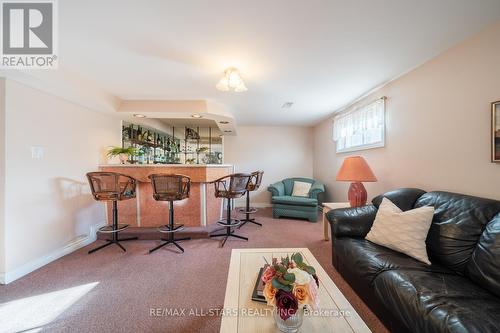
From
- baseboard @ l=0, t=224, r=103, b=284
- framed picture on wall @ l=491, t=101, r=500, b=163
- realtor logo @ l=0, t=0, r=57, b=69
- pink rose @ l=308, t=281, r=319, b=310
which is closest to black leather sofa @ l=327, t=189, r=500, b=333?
framed picture on wall @ l=491, t=101, r=500, b=163

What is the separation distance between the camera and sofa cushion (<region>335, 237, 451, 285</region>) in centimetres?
143

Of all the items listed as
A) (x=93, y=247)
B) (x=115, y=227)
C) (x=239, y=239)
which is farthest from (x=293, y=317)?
(x=93, y=247)

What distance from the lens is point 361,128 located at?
3.14 metres

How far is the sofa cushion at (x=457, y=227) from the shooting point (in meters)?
1.41

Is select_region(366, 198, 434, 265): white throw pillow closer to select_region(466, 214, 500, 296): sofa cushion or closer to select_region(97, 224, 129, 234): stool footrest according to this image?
select_region(466, 214, 500, 296): sofa cushion

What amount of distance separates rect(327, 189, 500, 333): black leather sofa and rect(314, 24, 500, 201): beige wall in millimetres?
276

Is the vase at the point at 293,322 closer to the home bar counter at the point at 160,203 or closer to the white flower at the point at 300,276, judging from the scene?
the white flower at the point at 300,276

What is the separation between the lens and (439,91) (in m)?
1.96

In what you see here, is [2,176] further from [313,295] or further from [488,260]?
[488,260]

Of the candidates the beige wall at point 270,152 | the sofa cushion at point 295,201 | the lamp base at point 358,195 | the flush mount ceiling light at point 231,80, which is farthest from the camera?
the beige wall at point 270,152

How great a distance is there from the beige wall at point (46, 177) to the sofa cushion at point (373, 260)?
335 centimetres

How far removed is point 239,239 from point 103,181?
6.96 feet

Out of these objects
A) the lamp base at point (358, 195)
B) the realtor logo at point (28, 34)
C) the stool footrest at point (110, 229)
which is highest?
the realtor logo at point (28, 34)

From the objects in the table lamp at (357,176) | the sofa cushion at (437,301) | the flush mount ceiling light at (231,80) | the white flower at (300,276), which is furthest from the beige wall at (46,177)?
the table lamp at (357,176)
